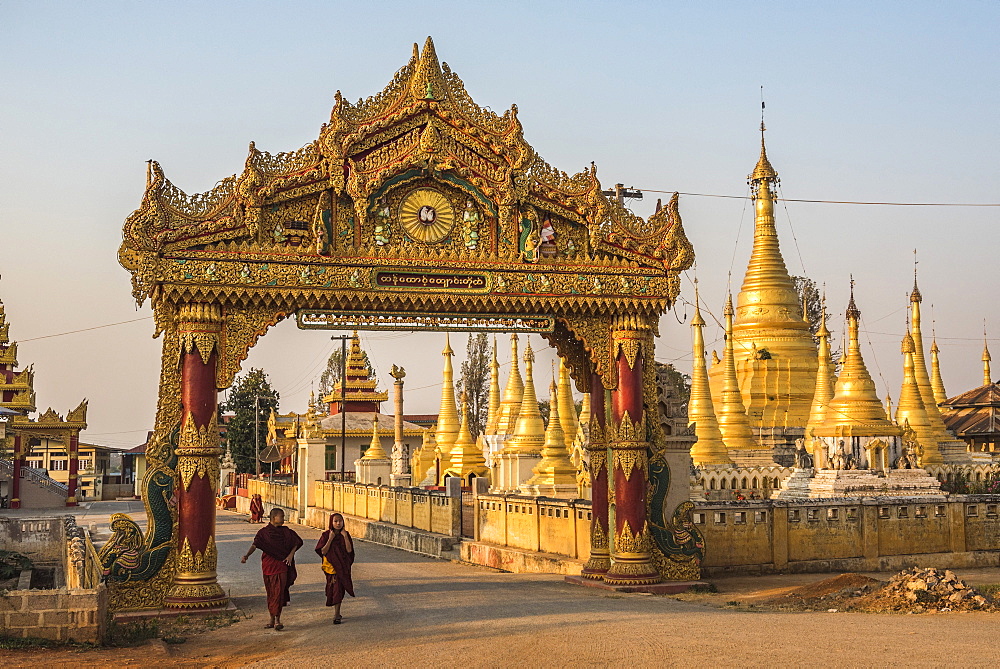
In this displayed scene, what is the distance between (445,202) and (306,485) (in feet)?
79.9

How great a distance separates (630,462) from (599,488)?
0.90 metres

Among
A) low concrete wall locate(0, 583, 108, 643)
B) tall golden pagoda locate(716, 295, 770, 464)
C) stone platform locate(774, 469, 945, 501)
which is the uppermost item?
tall golden pagoda locate(716, 295, 770, 464)

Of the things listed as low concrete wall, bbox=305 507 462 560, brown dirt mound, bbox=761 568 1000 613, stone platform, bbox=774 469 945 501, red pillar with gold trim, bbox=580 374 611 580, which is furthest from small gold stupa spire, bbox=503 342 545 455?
brown dirt mound, bbox=761 568 1000 613

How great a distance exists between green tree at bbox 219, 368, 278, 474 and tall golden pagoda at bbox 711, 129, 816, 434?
102ft

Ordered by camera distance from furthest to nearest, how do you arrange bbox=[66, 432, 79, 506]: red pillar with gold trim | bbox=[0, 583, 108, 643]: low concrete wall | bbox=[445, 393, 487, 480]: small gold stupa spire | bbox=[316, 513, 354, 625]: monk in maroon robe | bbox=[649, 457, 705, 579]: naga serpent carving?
bbox=[66, 432, 79, 506]: red pillar with gold trim
bbox=[445, 393, 487, 480]: small gold stupa spire
bbox=[649, 457, 705, 579]: naga serpent carving
bbox=[316, 513, 354, 625]: monk in maroon robe
bbox=[0, 583, 108, 643]: low concrete wall

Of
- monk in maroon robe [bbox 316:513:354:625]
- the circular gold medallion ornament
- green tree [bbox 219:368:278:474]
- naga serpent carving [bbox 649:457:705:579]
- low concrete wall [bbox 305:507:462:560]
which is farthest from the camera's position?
green tree [bbox 219:368:278:474]

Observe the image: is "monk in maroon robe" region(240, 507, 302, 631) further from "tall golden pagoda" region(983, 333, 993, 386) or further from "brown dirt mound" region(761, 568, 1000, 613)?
"tall golden pagoda" region(983, 333, 993, 386)

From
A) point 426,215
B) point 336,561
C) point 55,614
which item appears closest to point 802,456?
point 426,215

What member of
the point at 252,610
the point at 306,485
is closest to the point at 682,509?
the point at 252,610

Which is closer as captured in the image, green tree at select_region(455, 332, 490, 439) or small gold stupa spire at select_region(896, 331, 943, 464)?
small gold stupa spire at select_region(896, 331, 943, 464)

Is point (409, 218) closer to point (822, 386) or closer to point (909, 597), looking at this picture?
point (909, 597)

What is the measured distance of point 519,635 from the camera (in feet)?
40.2

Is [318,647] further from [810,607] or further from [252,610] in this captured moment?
[810,607]

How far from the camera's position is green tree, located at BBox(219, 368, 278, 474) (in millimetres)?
67750
